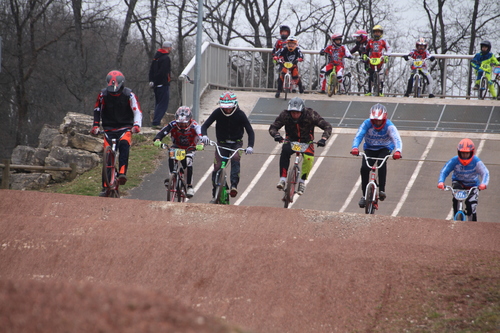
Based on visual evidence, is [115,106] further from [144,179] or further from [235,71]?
[235,71]

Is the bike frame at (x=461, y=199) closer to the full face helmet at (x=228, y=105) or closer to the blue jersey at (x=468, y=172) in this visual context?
the blue jersey at (x=468, y=172)

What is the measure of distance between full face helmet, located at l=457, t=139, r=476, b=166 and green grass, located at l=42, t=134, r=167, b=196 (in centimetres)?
757

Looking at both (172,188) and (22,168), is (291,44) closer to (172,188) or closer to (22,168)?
(22,168)

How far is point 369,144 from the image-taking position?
10.7 m

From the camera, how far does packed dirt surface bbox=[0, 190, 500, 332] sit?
19.9 feet

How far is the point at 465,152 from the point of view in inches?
399

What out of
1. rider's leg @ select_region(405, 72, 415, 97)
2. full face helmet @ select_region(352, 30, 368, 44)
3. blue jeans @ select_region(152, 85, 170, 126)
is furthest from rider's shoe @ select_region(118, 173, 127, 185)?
rider's leg @ select_region(405, 72, 415, 97)

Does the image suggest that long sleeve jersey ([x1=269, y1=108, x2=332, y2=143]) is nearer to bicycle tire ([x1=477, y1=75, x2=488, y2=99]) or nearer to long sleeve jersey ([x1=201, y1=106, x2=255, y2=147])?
long sleeve jersey ([x1=201, y1=106, x2=255, y2=147])

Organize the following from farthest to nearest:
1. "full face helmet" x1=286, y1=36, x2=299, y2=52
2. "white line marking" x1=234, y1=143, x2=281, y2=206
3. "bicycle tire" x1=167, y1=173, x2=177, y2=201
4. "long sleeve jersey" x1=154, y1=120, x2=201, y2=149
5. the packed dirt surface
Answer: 1. "full face helmet" x1=286, y1=36, x2=299, y2=52
2. "white line marking" x1=234, y1=143, x2=281, y2=206
3. "long sleeve jersey" x1=154, y1=120, x2=201, y2=149
4. "bicycle tire" x1=167, y1=173, x2=177, y2=201
5. the packed dirt surface

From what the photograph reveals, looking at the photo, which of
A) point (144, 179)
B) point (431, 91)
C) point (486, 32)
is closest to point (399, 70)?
point (431, 91)

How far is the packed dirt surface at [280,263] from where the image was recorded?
6.05 m

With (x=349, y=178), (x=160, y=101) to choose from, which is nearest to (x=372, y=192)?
(x=349, y=178)

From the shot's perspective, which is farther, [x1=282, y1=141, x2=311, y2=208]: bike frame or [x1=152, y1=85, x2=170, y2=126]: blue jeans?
[x1=152, y1=85, x2=170, y2=126]: blue jeans

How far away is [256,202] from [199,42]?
5606 millimetres
